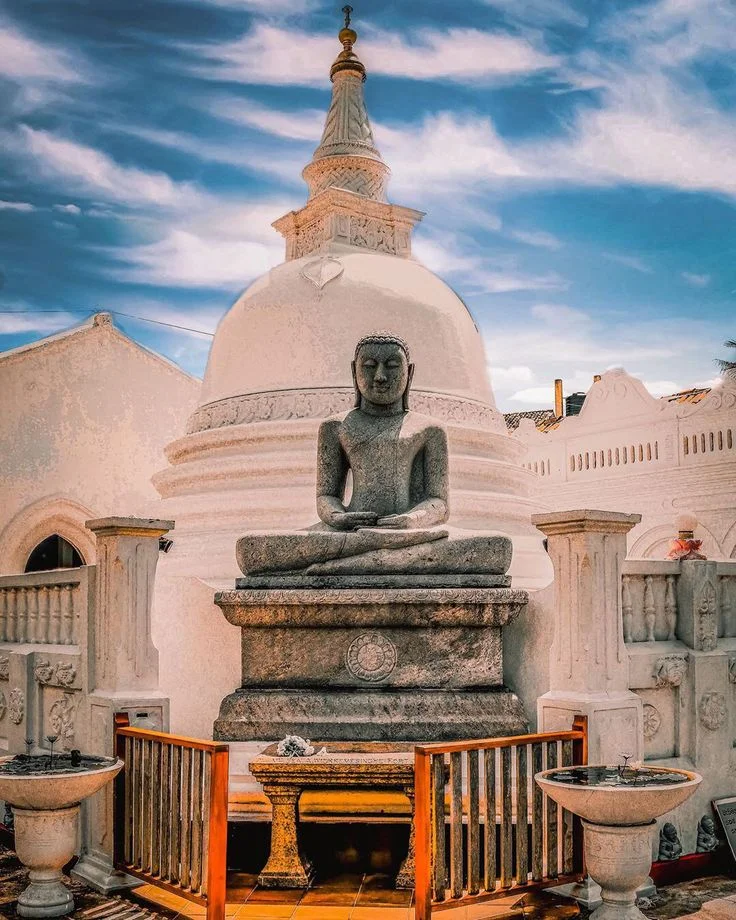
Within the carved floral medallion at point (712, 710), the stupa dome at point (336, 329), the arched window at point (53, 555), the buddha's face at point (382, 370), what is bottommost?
the carved floral medallion at point (712, 710)

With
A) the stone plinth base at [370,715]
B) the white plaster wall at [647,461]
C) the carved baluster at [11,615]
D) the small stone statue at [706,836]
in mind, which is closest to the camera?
the small stone statue at [706,836]

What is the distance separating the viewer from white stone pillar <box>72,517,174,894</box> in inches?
255

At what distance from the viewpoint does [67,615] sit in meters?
7.52

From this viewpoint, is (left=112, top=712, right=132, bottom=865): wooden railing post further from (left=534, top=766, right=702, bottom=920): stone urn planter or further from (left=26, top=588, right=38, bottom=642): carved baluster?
(left=534, top=766, right=702, bottom=920): stone urn planter

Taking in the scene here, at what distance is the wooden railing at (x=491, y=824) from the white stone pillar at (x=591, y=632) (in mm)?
283

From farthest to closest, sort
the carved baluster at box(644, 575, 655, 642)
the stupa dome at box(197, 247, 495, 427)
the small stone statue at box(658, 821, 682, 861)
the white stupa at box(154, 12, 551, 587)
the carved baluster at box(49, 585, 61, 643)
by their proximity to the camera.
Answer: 1. the stupa dome at box(197, 247, 495, 427)
2. the white stupa at box(154, 12, 551, 587)
3. the carved baluster at box(49, 585, 61, 643)
4. the carved baluster at box(644, 575, 655, 642)
5. the small stone statue at box(658, 821, 682, 861)

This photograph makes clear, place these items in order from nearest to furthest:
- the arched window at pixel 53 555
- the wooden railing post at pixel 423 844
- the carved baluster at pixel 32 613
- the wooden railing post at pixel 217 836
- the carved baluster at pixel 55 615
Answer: the wooden railing post at pixel 423 844
the wooden railing post at pixel 217 836
the carved baluster at pixel 55 615
the carved baluster at pixel 32 613
the arched window at pixel 53 555

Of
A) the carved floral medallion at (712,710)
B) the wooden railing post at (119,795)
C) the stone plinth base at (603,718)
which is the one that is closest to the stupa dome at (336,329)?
the carved floral medallion at (712,710)

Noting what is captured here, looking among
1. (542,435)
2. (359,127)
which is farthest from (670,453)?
(359,127)

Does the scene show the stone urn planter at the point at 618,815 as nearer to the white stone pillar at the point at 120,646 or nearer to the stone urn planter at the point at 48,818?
the stone urn planter at the point at 48,818

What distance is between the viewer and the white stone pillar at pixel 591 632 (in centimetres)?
618

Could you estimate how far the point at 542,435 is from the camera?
62.1 ft

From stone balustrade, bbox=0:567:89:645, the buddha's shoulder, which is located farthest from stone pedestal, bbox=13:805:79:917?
the buddha's shoulder

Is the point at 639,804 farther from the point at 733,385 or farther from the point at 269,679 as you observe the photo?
the point at 733,385
